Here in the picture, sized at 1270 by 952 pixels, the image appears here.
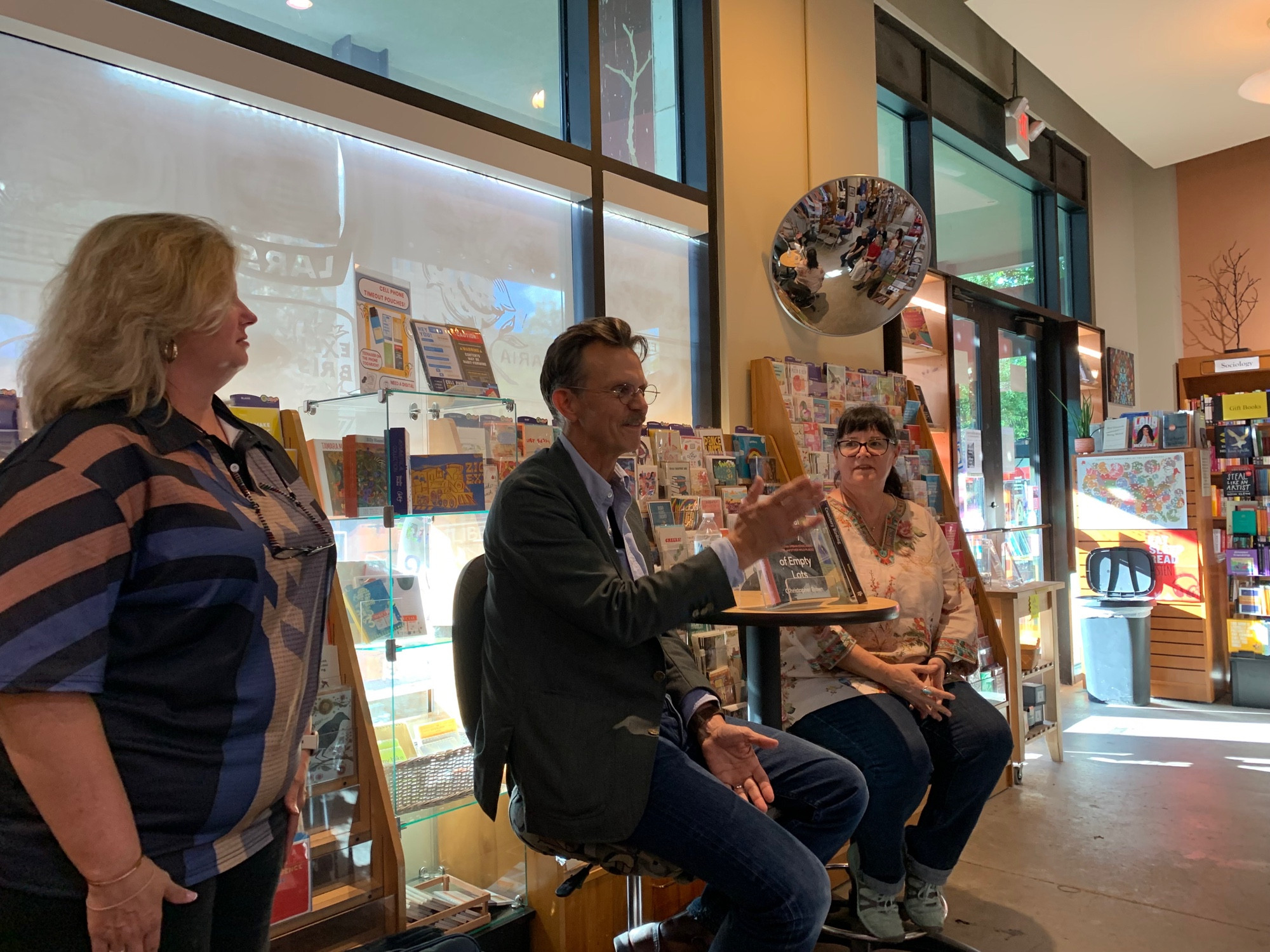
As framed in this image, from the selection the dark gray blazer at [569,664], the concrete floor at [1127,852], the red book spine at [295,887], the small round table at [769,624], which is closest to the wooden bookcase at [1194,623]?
the concrete floor at [1127,852]

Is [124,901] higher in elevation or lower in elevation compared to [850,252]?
lower

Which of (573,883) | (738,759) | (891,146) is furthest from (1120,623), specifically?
(573,883)

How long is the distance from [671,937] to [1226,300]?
25.4 feet

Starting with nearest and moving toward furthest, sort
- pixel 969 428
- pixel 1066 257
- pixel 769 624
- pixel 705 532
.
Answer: pixel 769 624 < pixel 705 532 < pixel 969 428 < pixel 1066 257

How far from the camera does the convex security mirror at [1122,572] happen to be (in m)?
5.64

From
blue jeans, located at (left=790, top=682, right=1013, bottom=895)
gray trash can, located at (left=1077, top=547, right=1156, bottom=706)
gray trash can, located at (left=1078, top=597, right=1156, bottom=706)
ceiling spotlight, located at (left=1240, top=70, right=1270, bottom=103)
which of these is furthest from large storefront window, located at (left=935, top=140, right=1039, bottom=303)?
blue jeans, located at (left=790, top=682, right=1013, bottom=895)

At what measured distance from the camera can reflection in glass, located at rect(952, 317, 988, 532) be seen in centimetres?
562

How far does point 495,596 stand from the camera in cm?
170

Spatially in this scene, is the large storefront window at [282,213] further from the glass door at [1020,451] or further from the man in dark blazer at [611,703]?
the glass door at [1020,451]

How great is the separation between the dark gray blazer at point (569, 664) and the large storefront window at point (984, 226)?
4.55 m

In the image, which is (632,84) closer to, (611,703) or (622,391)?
(622,391)

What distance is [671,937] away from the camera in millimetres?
2051

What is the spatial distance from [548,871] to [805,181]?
312 cm

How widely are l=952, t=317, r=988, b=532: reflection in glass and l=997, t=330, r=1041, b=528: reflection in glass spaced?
0.94 ft
